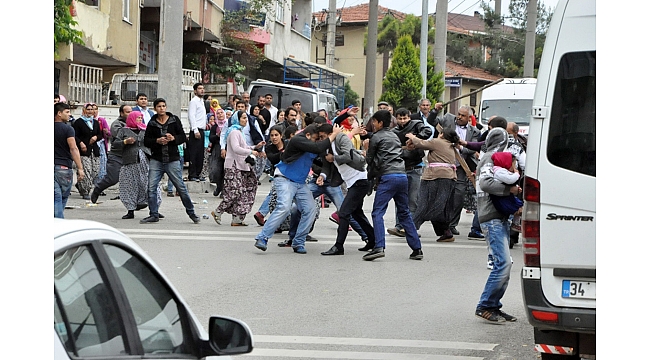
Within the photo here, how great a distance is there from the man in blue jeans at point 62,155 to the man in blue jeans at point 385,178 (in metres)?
3.54

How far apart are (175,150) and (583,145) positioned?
925 cm

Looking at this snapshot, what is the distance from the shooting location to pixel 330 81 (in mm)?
46094

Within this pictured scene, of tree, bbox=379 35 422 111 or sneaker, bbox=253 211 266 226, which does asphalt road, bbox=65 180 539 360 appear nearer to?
sneaker, bbox=253 211 266 226

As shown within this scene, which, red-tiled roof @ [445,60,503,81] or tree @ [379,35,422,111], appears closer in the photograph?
tree @ [379,35,422,111]

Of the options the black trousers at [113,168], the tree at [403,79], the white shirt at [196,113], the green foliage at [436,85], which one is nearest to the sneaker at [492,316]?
the black trousers at [113,168]

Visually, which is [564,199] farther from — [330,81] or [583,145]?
[330,81]

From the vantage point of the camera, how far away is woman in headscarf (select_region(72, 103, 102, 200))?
51.2 ft

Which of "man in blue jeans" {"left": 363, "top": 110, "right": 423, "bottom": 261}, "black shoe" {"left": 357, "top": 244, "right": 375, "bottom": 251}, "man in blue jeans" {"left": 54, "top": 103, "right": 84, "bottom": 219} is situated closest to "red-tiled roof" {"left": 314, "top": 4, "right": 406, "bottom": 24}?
"man in blue jeans" {"left": 54, "top": 103, "right": 84, "bottom": 219}

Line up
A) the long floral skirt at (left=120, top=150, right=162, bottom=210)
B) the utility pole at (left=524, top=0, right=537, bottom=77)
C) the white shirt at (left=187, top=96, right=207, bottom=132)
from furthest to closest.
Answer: the utility pole at (left=524, top=0, right=537, bottom=77) < the white shirt at (left=187, top=96, right=207, bottom=132) < the long floral skirt at (left=120, top=150, right=162, bottom=210)

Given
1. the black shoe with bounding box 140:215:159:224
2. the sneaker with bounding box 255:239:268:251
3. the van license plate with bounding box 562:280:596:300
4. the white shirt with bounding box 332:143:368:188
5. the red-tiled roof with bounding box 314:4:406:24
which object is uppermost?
the red-tiled roof with bounding box 314:4:406:24

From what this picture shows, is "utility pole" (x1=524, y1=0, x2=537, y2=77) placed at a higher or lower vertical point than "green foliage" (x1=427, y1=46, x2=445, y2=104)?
higher

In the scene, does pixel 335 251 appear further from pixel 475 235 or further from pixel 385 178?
pixel 475 235

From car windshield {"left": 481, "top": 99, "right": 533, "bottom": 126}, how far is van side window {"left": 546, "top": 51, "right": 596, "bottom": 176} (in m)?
19.8

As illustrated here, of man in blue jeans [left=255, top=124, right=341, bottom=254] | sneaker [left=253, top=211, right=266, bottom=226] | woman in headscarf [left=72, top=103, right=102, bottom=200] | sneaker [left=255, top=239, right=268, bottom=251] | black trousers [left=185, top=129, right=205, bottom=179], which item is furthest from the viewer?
black trousers [left=185, top=129, right=205, bottom=179]
